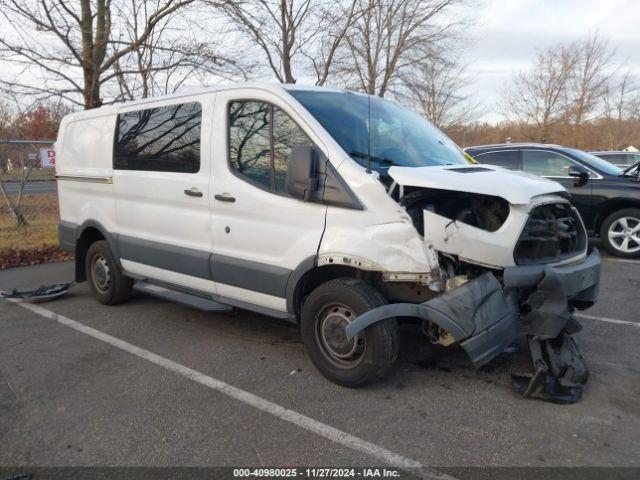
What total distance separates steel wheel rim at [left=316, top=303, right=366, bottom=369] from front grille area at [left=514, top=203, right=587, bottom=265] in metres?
1.20

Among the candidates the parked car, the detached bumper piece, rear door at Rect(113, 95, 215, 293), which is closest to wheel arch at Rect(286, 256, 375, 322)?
rear door at Rect(113, 95, 215, 293)

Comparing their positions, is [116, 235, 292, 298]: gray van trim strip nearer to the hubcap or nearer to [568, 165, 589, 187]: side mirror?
[568, 165, 589, 187]: side mirror

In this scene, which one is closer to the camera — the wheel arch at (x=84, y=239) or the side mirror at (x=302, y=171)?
the side mirror at (x=302, y=171)

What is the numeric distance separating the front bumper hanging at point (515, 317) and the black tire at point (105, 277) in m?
3.34

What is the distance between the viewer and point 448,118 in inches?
1001

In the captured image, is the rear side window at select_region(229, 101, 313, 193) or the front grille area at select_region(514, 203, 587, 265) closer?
the front grille area at select_region(514, 203, 587, 265)

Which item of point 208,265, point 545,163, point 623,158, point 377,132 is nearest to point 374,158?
point 377,132

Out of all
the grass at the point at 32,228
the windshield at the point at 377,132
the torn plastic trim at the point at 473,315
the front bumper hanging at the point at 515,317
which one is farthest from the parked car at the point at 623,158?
the grass at the point at 32,228

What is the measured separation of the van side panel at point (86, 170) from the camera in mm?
5363

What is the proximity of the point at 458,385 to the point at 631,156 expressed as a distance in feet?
43.3

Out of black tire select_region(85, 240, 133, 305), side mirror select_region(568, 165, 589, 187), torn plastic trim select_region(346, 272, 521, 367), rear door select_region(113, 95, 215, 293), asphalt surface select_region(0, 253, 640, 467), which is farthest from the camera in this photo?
side mirror select_region(568, 165, 589, 187)

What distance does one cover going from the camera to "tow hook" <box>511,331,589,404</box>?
128 inches

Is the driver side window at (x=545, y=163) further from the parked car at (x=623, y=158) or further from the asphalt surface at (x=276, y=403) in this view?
the parked car at (x=623, y=158)

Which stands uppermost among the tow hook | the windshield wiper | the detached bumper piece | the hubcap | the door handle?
the windshield wiper
